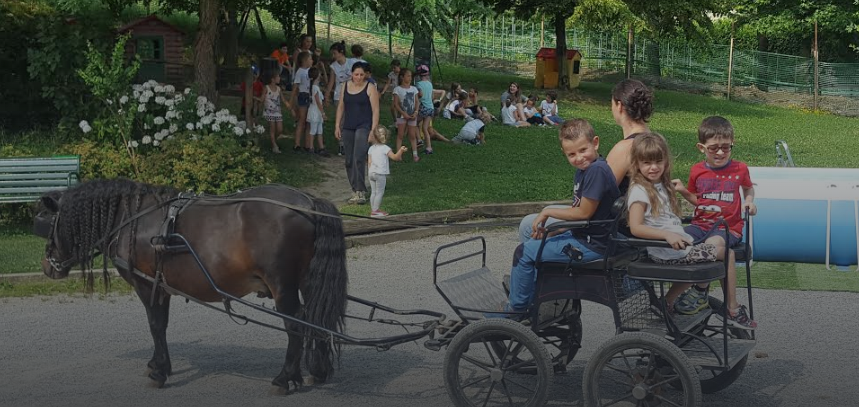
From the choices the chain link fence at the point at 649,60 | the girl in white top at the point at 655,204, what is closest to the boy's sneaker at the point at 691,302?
the girl in white top at the point at 655,204

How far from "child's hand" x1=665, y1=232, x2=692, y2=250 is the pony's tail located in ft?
7.24

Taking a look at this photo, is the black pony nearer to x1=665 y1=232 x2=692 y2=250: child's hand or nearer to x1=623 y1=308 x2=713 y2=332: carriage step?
x1=623 y1=308 x2=713 y2=332: carriage step

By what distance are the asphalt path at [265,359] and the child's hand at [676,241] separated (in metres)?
1.31

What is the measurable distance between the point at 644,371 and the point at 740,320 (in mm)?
896

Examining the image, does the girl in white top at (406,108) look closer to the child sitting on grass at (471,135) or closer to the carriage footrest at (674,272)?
the child sitting on grass at (471,135)

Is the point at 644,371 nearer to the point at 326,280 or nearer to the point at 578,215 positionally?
the point at 578,215

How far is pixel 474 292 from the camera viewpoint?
678cm

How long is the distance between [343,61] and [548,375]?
13578mm

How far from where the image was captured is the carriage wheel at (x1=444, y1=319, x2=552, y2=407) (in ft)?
20.0

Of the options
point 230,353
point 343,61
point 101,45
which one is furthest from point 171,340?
point 343,61

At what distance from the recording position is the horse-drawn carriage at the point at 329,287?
20.1 feet

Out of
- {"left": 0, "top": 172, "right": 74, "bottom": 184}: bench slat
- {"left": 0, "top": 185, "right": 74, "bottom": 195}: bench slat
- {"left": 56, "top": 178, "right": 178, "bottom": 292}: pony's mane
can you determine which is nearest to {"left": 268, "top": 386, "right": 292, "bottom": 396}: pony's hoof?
{"left": 56, "top": 178, "right": 178, "bottom": 292}: pony's mane

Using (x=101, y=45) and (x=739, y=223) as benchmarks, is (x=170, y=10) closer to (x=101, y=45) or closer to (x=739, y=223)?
(x=101, y=45)

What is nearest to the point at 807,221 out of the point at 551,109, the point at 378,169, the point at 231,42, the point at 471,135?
the point at 378,169
